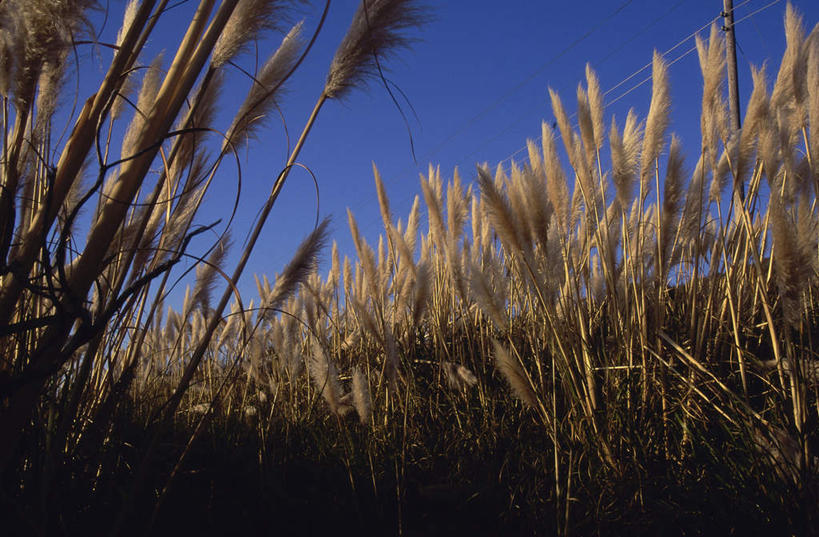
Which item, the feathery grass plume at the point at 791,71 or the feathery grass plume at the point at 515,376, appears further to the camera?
the feathery grass plume at the point at 791,71

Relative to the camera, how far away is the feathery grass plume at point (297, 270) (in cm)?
175

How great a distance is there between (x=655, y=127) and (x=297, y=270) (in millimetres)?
1356

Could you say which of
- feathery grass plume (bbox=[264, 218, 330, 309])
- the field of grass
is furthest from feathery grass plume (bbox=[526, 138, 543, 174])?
feathery grass plume (bbox=[264, 218, 330, 309])

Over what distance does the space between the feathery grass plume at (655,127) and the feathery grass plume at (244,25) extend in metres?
1.32

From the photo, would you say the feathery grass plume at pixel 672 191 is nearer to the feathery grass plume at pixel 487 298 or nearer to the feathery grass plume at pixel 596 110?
the feathery grass plume at pixel 596 110

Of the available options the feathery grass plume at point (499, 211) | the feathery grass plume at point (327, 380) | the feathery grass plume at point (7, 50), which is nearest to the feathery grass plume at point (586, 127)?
the feathery grass plume at point (499, 211)

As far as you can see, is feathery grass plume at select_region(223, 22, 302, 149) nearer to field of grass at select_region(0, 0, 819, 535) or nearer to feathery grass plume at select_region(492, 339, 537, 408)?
field of grass at select_region(0, 0, 819, 535)

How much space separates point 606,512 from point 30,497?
57.7 inches

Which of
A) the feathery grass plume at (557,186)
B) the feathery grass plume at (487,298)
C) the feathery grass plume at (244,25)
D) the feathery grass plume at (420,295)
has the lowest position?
the feathery grass plume at (487,298)

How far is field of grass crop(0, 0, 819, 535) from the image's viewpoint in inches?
46.4

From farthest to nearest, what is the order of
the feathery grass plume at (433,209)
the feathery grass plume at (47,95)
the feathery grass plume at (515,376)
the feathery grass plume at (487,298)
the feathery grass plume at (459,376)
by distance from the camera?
the feathery grass plume at (433,209), the feathery grass plume at (459,376), the feathery grass plume at (487,298), the feathery grass plume at (515,376), the feathery grass plume at (47,95)

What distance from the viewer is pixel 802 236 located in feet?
4.07

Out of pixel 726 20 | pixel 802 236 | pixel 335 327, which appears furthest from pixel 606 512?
pixel 726 20

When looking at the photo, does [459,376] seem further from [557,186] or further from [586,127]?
[586,127]
